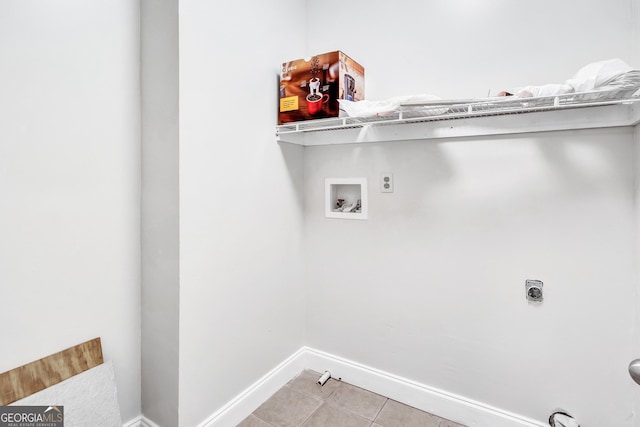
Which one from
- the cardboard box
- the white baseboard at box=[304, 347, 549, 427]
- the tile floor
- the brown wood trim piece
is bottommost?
the tile floor

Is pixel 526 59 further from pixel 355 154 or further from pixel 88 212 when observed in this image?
pixel 88 212

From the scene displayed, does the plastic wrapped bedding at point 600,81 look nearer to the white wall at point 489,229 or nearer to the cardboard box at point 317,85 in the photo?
the white wall at point 489,229

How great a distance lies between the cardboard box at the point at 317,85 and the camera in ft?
5.06

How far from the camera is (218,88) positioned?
1.42 meters

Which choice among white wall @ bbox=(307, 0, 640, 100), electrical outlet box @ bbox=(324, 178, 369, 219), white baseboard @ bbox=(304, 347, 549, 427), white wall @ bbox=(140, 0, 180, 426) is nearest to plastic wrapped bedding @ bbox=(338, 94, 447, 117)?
white wall @ bbox=(307, 0, 640, 100)

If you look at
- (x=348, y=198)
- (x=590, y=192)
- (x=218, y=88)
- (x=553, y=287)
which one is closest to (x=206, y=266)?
(x=218, y=88)

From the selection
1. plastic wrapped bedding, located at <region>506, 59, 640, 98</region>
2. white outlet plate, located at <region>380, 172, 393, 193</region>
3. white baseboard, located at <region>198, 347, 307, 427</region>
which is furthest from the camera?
white outlet plate, located at <region>380, 172, 393, 193</region>

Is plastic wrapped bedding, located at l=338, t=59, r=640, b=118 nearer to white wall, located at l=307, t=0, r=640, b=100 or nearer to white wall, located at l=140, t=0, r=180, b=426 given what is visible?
white wall, located at l=307, t=0, r=640, b=100

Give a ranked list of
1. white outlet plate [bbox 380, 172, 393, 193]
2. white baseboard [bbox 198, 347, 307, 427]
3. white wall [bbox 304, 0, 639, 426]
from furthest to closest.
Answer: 1. white outlet plate [bbox 380, 172, 393, 193]
2. white baseboard [bbox 198, 347, 307, 427]
3. white wall [bbox 304, 0, 639, 426]

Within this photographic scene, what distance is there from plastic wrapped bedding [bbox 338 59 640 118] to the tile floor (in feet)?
4.74

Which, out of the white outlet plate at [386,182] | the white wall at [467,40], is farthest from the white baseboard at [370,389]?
the white wall at [467,40]

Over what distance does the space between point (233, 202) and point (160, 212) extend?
0.31 metres

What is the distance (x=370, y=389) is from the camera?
1.80 metres

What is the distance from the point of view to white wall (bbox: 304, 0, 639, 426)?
1.28m
